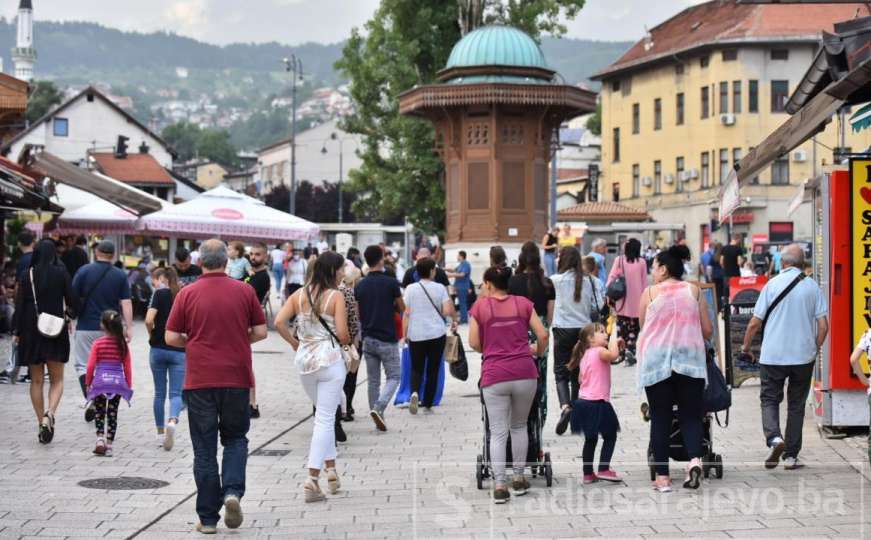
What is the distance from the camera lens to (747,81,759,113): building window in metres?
66.6

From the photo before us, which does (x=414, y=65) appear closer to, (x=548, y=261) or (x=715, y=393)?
(x=548, y=261)

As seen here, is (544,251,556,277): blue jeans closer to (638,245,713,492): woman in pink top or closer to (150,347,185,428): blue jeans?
A: (150,347,185,428): blue jeans

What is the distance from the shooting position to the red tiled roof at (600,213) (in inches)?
1986

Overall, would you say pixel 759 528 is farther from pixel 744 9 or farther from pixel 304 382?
pixel 744 9

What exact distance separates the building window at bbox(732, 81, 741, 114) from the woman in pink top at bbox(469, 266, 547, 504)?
59365mm

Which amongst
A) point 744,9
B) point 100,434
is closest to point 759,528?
point 100,434

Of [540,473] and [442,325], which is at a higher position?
[442,325]

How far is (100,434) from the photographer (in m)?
11.8

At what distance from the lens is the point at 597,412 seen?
32.8ft

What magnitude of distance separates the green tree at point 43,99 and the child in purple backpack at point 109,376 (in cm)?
10448

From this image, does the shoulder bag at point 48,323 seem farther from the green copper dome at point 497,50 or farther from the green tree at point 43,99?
the green tree at point 43,99

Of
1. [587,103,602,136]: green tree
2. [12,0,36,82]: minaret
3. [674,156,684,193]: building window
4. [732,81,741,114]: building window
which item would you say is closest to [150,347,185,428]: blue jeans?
[732,81,741,114]: building window

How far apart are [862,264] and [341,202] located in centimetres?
9319

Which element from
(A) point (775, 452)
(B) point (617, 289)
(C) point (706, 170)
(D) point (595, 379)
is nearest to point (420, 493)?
(D) point (595, 379)
